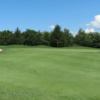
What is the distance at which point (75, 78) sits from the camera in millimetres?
11070

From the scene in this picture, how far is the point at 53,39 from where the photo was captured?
7062 cm

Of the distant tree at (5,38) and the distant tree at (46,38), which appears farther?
the distant tree at (5,38)

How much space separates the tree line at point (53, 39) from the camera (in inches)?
2761

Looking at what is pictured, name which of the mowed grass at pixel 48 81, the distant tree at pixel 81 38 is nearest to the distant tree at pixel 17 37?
the distant tree at pixel 81 38

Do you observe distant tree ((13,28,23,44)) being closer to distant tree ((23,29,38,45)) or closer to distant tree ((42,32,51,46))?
distant tree ((23,29,38,45))

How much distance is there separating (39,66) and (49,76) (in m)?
2.18

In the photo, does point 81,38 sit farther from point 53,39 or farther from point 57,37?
point 53,39

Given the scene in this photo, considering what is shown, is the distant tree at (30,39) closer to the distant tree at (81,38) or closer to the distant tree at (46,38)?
the distant tree at (46,38)

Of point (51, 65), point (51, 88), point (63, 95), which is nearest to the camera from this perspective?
point (63, 95)

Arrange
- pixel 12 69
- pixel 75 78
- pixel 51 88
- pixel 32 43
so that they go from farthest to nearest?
pixel 32 43, pixel 12 69, pixel 75 78, pixel 51 88

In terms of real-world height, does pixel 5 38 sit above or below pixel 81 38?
below

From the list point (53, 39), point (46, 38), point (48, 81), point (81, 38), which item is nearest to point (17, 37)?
point (46, 38)

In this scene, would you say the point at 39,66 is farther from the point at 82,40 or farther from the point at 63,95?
the point at 82,40

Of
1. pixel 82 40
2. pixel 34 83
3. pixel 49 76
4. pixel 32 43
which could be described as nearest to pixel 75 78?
pixel 49 76
